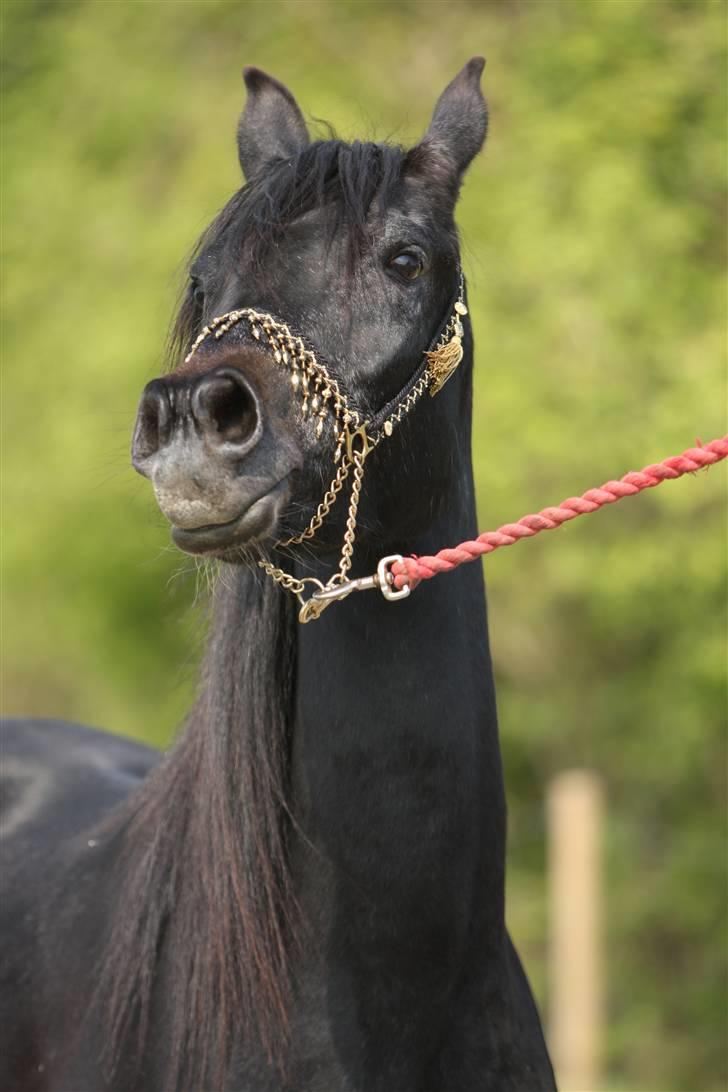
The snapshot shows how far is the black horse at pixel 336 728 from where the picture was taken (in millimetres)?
2633

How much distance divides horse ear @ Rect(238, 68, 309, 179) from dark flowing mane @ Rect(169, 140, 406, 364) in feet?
1.29

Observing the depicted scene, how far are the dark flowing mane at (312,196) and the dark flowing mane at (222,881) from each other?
0.63m

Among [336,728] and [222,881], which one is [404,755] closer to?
[336,728]

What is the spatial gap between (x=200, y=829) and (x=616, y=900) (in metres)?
8.81

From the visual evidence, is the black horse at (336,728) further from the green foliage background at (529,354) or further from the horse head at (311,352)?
the green foliage background at (529,354)

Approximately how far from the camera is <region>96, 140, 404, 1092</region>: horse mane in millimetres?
2723

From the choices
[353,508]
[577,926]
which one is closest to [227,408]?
[353,508]

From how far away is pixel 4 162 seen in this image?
446 inches

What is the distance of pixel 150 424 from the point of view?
2393 mm

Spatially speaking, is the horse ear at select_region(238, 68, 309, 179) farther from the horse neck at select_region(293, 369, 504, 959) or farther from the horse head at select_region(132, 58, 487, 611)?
the horse neck at select_region(293, 369, 504, 959)

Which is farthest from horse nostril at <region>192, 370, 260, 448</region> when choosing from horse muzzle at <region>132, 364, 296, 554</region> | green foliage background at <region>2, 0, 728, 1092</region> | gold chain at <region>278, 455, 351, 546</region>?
green foliage background at <region>2, 0, 728, 1092</region>

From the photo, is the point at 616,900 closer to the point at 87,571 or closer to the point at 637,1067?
the point at 637,1067

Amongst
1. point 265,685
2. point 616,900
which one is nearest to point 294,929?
point 265,685

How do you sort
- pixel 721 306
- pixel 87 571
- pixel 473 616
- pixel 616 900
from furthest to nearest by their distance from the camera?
pixel 616 900
pixel 87 571
pixel 721 306
pixel 473 616
